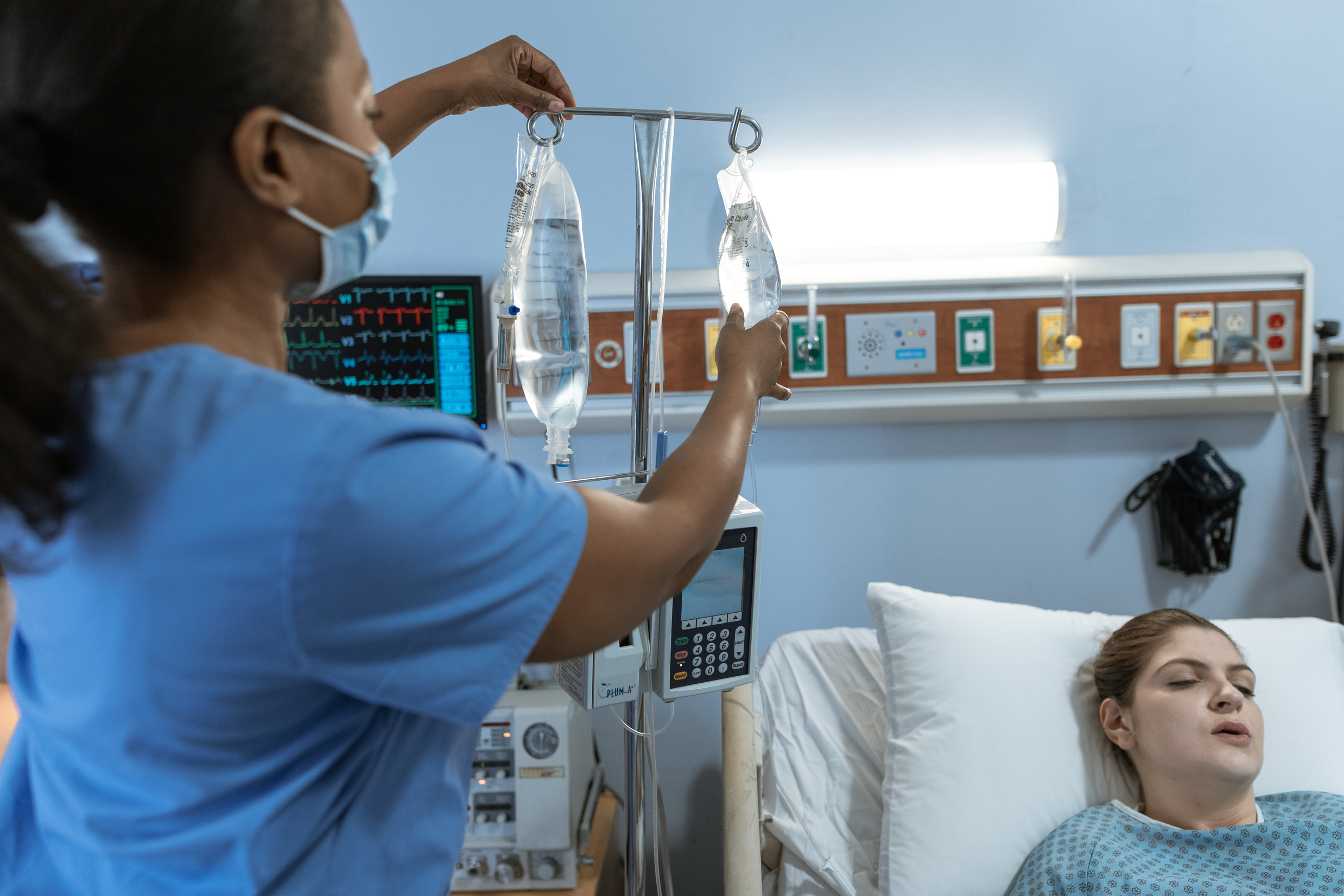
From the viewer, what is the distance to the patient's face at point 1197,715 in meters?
1.37

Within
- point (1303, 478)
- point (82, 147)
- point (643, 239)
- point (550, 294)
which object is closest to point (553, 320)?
point (550, 294)

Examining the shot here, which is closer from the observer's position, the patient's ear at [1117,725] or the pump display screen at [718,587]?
the pump display screen at [718,587]

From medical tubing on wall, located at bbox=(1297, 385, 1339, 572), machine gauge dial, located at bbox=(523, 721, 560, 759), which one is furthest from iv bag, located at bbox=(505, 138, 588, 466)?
medical tubing on wall, located at bbox=(1297, 385, 1339, 572)

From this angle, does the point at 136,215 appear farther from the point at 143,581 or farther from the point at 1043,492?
the point at 1043,492

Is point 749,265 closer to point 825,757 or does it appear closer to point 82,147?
point 82,147

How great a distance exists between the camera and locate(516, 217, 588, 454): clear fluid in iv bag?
1011 millimetres

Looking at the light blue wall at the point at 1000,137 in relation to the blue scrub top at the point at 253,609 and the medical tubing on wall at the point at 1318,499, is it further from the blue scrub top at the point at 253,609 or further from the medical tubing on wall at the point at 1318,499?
the blue scrub top at the point at 253,609

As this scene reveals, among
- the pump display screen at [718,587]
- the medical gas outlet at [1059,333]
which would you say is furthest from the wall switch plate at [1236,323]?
the pump display screen at [718,587]

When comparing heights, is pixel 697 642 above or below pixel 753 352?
below

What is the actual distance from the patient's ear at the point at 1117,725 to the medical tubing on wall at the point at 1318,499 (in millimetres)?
630

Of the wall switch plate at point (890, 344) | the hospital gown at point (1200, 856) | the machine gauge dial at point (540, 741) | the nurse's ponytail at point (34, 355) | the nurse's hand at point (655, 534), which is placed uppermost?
the wall switch plate at point (890, 344)

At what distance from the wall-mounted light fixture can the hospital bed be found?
27.7 inches

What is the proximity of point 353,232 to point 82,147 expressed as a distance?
174 mm

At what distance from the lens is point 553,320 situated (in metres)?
1.02
